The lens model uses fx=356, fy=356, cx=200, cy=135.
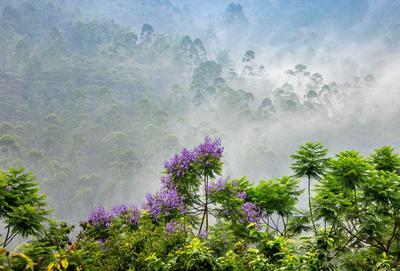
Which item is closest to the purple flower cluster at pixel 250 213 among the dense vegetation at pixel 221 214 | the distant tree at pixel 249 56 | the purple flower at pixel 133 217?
the dense vegetation at pixel 221 214

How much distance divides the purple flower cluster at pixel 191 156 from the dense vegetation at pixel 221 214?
26 mm

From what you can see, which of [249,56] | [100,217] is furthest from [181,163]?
[249,56]

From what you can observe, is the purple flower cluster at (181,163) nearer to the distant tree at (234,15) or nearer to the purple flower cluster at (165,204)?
the purple flower cluster at (165,204)

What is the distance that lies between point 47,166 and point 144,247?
63.5 m

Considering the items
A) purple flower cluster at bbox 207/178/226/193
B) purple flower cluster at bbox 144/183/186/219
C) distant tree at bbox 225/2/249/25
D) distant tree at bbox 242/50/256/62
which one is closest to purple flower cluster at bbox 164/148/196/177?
purple flower cluster at bbox 144/183/186/219

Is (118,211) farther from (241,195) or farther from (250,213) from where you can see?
(250,213)

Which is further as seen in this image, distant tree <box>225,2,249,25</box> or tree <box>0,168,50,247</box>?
distant tree <box>225,2,249,25</box>

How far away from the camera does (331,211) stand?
851 centimetres

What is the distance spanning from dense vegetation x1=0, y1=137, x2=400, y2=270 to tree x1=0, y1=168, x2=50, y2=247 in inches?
0.8

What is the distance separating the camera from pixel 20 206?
7.35m

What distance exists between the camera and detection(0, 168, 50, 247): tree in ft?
24.2

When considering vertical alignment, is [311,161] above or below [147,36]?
below

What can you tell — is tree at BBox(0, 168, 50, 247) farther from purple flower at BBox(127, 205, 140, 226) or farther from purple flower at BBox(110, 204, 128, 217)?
purple flower at BBox(127, 205, 140, 226)

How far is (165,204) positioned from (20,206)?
128 inches
